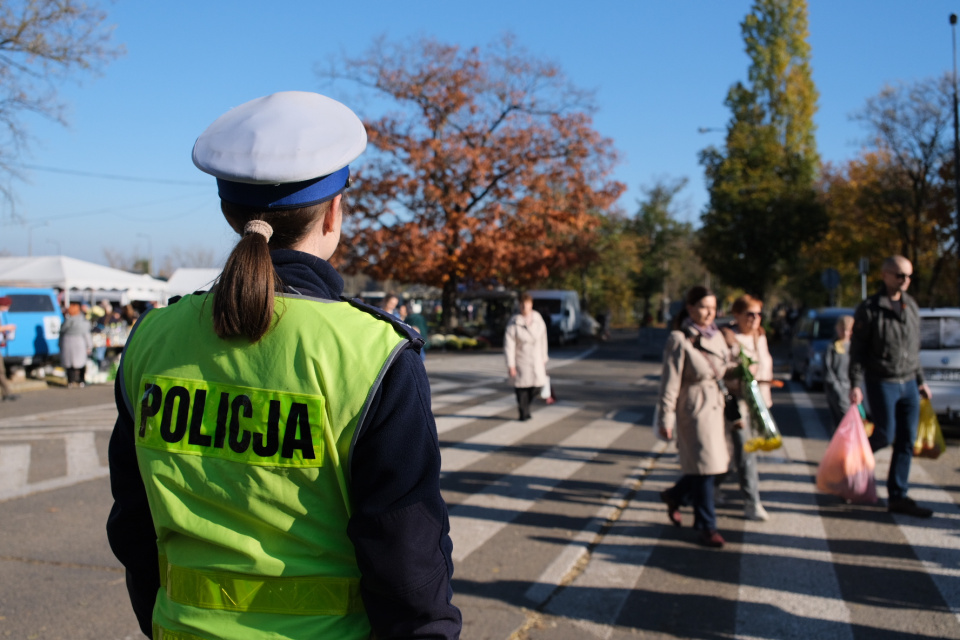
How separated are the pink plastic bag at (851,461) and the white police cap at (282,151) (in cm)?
592

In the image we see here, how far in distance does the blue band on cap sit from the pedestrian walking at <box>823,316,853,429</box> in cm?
727

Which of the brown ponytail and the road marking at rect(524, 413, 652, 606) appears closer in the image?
the brown ponytail

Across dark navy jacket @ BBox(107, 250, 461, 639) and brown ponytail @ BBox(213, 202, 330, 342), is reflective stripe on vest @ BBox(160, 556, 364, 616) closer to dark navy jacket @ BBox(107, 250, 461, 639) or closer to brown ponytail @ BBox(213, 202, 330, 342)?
dark navy jacket @ BBox(107, 250, 461, 639)

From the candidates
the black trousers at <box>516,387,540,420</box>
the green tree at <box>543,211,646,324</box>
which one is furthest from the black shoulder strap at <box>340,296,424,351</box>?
the green tree at <box>543,211,646,324</box>

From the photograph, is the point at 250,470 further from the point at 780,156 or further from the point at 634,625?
the point at 780,156

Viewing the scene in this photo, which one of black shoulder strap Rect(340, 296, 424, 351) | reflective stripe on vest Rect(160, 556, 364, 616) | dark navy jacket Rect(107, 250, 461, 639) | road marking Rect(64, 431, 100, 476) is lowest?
road marking Rect(64, 431, 100, 476)

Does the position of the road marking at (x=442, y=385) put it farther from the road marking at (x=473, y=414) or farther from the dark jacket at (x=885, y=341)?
the dark jacket at (x=885, y=341)

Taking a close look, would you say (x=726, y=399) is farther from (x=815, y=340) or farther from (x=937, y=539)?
(x=815, y=340)

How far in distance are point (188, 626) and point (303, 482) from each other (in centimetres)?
35

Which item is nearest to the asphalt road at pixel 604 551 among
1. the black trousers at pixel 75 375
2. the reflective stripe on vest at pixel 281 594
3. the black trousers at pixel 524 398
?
the black trousers at pixel 524 398

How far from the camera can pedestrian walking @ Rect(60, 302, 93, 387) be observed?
1602 cm

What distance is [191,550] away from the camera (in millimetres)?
1494

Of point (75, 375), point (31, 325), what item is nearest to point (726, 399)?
point (75, 375)

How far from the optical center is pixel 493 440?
32.7 feet
